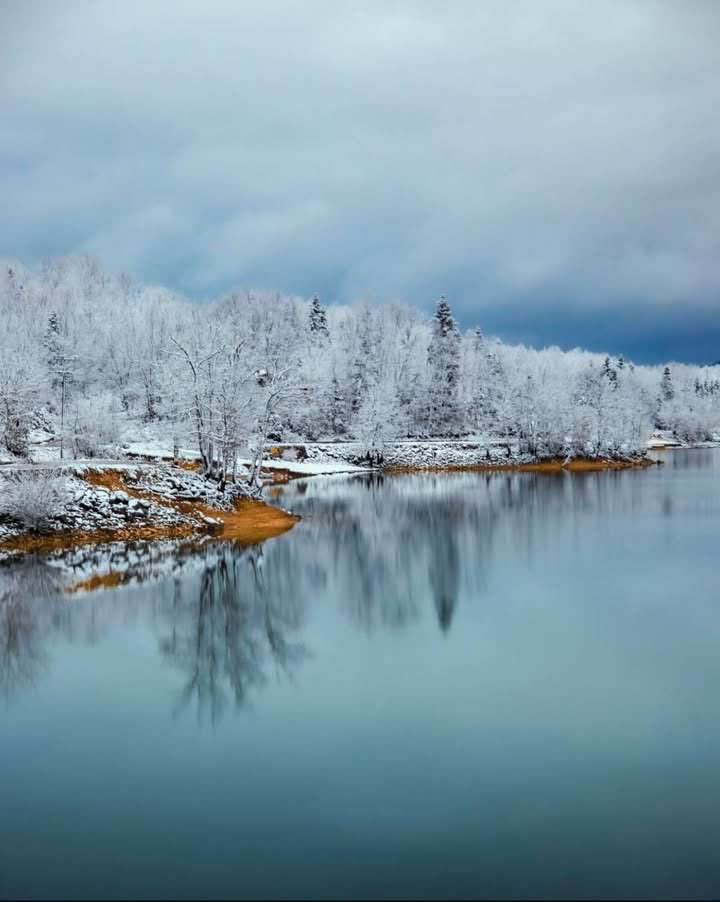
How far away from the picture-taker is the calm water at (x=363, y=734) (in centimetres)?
664

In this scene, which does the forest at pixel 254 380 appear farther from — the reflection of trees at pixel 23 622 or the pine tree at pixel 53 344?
the reflection of trees at pixel 23 622

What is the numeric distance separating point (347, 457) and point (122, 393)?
29.7m

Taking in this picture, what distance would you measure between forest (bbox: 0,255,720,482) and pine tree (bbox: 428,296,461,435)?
16 centimetres

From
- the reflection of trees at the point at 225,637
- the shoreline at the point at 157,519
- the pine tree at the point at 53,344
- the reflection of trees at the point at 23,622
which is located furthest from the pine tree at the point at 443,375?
the reflection of trees at the point at 23,622

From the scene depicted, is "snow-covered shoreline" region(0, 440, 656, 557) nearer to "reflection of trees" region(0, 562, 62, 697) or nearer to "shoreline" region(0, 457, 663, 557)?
"shoreline" region(0, 457, 663, 557)

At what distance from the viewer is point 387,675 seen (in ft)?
38.8

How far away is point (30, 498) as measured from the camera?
23906 mm

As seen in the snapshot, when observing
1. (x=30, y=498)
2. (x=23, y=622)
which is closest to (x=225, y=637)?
(x=23, y=622)

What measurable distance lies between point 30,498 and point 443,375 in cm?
6033

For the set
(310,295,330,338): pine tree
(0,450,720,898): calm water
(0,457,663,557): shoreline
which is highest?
(310,295,330,338): pine tree

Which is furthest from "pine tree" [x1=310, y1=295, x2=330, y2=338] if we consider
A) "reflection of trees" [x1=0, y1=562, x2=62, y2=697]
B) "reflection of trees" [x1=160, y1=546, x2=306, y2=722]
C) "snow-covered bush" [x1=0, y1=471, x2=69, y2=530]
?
"reflection of trees" [x1=160, y1=546, x2=306, y2=722]

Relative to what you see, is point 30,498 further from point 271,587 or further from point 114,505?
point 271,587

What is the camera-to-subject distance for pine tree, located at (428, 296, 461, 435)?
80062 mm

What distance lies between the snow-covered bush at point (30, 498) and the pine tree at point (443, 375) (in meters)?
58.8
